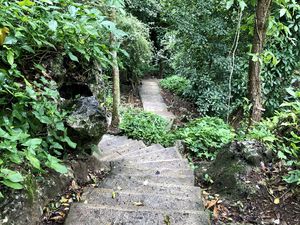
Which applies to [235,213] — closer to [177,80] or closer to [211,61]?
[211,61]

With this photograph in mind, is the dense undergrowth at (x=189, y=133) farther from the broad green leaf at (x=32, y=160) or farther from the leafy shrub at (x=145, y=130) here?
the broad green leaf at (x=32, y=160)

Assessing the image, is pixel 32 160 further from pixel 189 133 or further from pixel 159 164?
pixel 189 133

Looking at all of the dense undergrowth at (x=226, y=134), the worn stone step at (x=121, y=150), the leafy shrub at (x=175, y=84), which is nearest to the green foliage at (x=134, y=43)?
the leafy shrub at (x=175, y=84)

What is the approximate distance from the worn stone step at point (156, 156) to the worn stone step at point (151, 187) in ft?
3.52

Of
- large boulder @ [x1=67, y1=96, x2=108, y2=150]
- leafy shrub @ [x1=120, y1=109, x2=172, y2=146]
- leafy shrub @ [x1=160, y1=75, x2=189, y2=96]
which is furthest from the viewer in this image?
leafy shrub @ [x1=160, y1=75, x2=189, y2=96]

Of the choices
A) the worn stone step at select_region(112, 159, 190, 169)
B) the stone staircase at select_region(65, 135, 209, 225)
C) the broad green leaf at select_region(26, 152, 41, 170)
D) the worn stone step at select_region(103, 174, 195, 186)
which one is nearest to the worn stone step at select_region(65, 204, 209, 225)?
the stone staircase at select_region(65, 135, 209, 225)

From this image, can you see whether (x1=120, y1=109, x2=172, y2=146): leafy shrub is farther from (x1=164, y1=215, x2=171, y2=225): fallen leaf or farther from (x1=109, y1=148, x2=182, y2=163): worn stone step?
(x1=164, y1=215, x2=171, y2=225): fallen leaf

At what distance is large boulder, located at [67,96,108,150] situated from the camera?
2754 mm

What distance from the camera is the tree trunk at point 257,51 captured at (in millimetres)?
3725

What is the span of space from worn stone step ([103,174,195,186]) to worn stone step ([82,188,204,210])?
0.54 metres

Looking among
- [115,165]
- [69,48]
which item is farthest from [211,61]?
[69,48]

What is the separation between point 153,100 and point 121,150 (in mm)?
5310

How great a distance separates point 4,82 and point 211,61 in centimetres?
681

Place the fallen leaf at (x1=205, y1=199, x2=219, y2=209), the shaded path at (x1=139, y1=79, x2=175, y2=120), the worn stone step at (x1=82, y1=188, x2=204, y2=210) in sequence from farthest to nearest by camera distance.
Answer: the shaded path at (x1=139, y1=79, x2=175, y2=120) → the fallen leaf at (x1=205, y1=199, x2=219, y2=209) → the worn stone step at (x1=82, y1=188, x2=204, y2=210)
